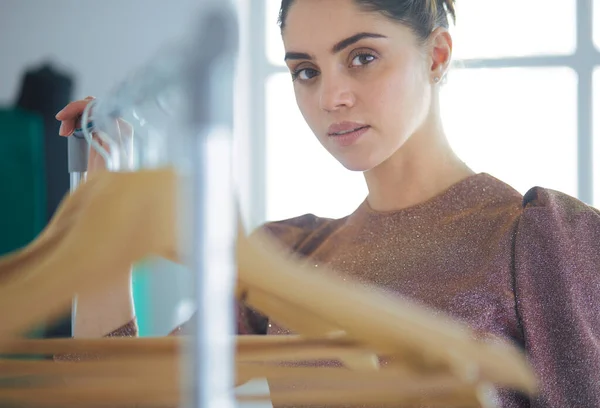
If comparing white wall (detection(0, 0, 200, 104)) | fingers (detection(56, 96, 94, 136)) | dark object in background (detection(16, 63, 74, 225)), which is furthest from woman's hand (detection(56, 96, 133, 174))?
white wall (detection(0, 0, 200, 104))

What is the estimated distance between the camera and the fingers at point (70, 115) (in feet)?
3.49

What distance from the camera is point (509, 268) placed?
1070mm

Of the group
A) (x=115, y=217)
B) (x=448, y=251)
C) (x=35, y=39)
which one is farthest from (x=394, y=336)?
(x=35, y=39)

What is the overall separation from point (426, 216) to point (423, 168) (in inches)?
3.1

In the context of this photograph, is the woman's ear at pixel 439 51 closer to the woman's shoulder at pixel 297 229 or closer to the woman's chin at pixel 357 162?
the woman's chin at pixel 357 162

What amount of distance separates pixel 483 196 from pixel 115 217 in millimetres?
798

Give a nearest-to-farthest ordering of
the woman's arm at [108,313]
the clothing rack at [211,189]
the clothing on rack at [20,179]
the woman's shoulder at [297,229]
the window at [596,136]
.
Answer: the clothing rack at [211,189] → the woman's arm at [108,313] → the woman's shoulder at [297,229] → the clothing on rack at [20,179] → the window at [596,136]

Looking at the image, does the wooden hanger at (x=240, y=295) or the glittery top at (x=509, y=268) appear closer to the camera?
the wooden hanger at (x=240, y=295)

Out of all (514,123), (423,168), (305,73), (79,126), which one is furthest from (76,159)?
(514,123)

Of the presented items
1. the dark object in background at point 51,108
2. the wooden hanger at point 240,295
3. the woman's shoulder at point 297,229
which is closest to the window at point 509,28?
the dark object in background at point 51,108

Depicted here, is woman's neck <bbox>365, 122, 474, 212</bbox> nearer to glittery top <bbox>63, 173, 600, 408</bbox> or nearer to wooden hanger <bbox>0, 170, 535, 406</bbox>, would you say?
glittery top <bbox>63, 173, 600, 408</bbox>

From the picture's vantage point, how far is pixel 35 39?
2.64 meters

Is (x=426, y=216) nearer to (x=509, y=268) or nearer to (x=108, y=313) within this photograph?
(x=509, y=268)

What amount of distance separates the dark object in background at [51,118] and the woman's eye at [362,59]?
1028 mm
